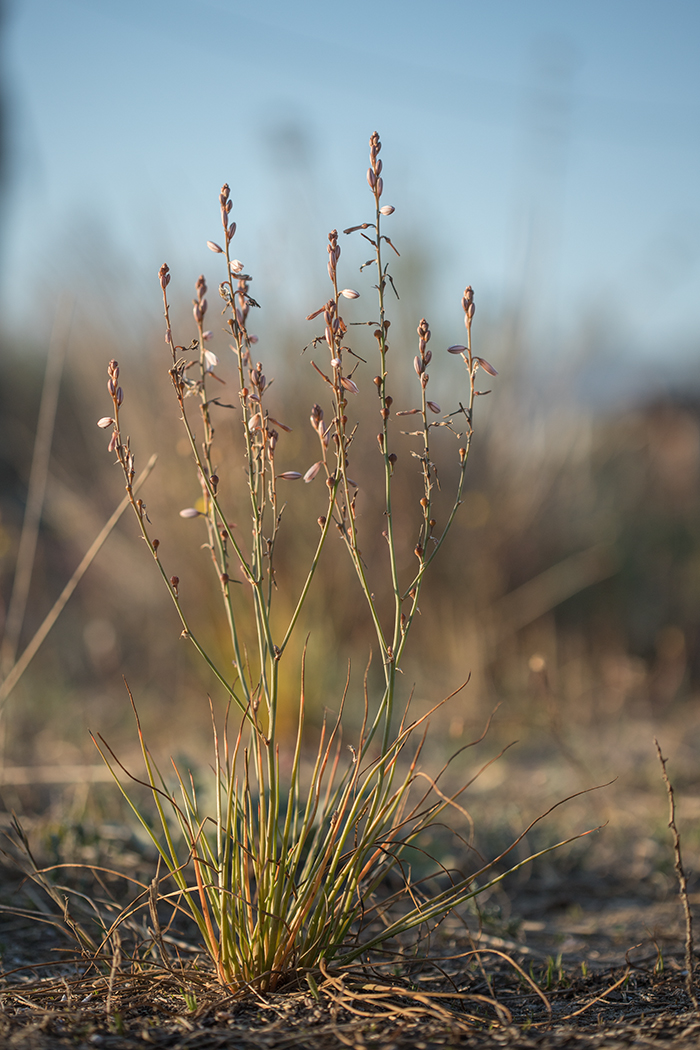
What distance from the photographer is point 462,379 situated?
495 cm

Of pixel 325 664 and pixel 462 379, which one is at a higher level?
pixel 462 379

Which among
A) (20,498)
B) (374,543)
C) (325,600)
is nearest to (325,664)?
(325,600)

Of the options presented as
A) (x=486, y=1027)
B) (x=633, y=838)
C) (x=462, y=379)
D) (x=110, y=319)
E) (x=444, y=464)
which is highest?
(x=110, y=319)

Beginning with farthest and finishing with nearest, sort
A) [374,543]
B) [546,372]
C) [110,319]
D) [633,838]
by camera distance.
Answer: [546,372] → [110,319] → [374,543] → [633,838]

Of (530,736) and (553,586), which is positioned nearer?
(530,736)

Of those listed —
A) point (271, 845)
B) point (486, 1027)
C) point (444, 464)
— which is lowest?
point (486, 1027)

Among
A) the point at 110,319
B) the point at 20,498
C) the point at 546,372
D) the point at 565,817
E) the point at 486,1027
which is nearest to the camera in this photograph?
the point at 486,1027

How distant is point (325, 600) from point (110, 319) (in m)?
2.15

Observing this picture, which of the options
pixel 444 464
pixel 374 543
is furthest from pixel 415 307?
pixel 374 543

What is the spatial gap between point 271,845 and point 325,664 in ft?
8.50

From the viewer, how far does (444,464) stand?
4.78 m

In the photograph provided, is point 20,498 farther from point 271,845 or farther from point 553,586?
point 271,845

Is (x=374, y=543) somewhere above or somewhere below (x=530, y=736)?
above

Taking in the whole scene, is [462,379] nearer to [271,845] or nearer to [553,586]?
[553,586]
